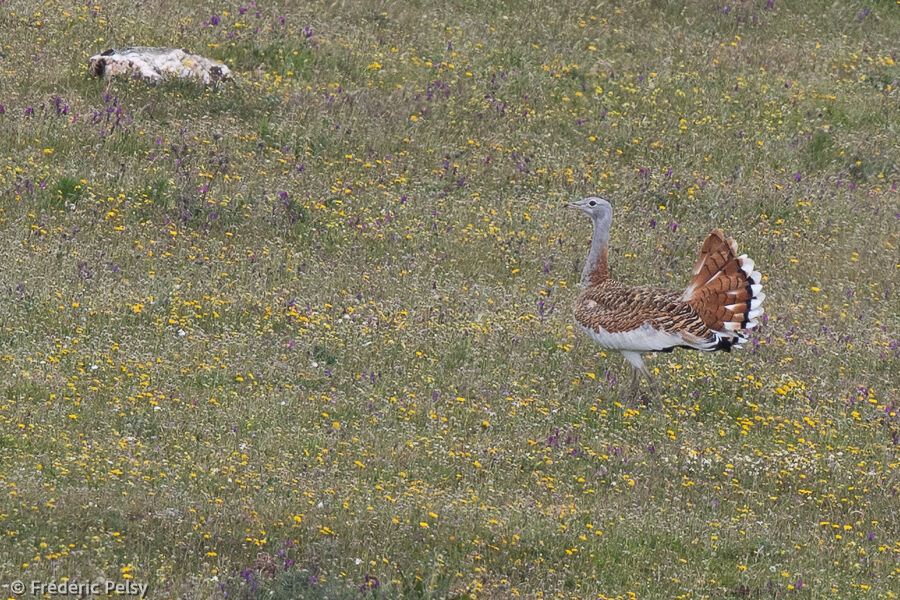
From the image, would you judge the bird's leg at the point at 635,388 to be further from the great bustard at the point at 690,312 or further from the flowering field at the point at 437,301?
the flowering field at the point at 437,301

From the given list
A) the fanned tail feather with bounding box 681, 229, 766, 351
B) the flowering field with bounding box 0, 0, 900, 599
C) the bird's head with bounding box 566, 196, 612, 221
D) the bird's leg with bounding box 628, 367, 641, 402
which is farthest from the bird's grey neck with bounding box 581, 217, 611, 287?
the fanned tail feather with bounding box 681, 229, 766, 351

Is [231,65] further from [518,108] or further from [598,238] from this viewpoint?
[598,238]

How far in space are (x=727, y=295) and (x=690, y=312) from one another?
36cm

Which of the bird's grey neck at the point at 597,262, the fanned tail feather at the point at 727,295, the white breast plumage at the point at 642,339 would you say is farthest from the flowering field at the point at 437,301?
the fanned tail feather at the point at 727,295

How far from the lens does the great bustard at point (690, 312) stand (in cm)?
1189

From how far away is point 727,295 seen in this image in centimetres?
1199

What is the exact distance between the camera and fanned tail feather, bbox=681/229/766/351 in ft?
39.0

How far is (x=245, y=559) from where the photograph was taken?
8.55 meters

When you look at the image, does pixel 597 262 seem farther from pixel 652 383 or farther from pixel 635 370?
pixel 652 383

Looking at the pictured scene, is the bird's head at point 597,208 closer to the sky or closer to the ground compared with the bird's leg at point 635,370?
closer to the sky

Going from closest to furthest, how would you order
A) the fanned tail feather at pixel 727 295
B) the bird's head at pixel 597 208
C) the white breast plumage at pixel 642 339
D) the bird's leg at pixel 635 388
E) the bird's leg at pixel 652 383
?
1. the fanned tail feather at pixel 727 295
2. the white breast plumage at pixel 642 339
3. the bird's leg at pixel 652 383
4. the bird's leg at pixel 635 388
5. the bird's head at pixel 597 208

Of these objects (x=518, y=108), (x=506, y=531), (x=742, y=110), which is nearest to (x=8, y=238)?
(x=506, y=531)

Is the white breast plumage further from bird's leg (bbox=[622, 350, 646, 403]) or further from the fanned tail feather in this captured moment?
the fanned tail feather

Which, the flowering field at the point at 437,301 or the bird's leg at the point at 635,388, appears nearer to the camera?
the flowering field at the point at 437,301
